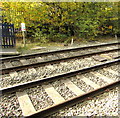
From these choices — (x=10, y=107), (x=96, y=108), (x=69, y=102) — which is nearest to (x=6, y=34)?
(x=10, y=107)

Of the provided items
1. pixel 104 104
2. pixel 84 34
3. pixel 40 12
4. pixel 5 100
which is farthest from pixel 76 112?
pixel 84 34

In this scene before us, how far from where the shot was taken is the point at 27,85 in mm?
3902

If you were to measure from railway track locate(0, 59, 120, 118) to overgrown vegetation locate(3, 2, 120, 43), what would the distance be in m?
6.82

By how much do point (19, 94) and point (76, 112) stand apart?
160cm

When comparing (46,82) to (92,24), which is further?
(92,24)

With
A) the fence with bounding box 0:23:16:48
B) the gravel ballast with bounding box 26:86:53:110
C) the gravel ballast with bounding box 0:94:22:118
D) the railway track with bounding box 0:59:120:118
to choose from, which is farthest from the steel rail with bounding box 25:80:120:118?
the fence with bounding box 0:23:16:48

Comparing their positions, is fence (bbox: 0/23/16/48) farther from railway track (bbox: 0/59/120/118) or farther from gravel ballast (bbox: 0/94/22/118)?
gravel ballast (bbox: 0/94/22/118)

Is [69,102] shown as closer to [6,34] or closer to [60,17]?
[6,34]

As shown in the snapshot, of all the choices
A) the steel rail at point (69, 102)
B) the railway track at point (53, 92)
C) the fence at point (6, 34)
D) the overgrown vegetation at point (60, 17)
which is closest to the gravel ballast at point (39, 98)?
the railway track at point (53, 92)

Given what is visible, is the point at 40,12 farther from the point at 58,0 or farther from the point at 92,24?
the point at 92,24

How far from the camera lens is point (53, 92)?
3748 millimetres

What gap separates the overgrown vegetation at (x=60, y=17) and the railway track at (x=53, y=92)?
6821mm

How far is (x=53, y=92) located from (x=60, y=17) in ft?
30.5

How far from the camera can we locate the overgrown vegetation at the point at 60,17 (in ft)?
34.7
